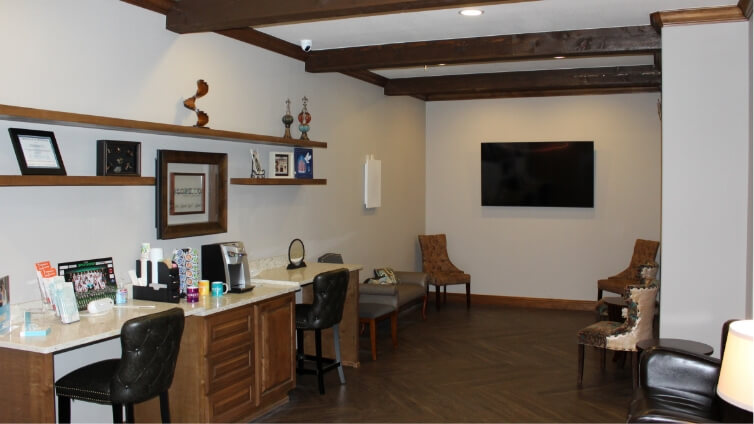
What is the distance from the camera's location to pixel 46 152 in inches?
138

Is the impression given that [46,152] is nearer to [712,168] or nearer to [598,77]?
[712,168]

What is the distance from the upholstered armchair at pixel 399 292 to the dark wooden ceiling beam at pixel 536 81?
2.07 metres

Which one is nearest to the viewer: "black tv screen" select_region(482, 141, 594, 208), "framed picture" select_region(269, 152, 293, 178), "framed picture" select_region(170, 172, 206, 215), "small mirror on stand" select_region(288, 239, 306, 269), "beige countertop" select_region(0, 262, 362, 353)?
"beige countertop" select_region(0, 262, 362, 353)

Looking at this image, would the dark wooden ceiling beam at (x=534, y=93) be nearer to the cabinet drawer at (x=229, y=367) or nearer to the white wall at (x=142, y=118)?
the white wall at (x=142, y=118)

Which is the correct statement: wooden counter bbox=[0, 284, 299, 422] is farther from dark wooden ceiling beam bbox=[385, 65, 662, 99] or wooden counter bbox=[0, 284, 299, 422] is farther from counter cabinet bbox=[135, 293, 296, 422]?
dark wooden ceiling beam bbox=[385, 65, 662, 99]

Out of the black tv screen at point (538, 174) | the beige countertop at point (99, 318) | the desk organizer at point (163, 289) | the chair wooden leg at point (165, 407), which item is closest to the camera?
the beige countertop at point (99, 318)

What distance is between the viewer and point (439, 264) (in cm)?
860

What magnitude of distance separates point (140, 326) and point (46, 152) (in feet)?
3.68

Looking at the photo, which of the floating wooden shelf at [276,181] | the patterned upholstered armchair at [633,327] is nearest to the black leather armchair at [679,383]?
the patterned upholstered armchair at [633,327]

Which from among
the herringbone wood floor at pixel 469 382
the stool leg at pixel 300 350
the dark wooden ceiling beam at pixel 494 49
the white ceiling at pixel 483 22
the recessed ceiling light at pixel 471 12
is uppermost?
the white ceiling at pixel 483 22

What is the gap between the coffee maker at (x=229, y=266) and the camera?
4457 millimetres

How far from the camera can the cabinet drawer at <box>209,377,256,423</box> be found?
154 inches

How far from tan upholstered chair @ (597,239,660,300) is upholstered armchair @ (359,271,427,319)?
2.09 metres

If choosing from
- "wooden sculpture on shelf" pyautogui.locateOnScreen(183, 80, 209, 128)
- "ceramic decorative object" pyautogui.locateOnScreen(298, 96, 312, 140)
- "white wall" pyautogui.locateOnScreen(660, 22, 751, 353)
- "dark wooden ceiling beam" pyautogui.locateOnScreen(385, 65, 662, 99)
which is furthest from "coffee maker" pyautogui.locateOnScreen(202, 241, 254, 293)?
"dark wooden ceiling beam" pyautogui.locateOnScreen(385, 65, 662, 99)
